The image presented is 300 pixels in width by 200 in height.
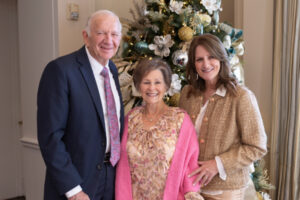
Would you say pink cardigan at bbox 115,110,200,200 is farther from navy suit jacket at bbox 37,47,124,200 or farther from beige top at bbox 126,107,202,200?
navy suit jacket at bbox 37,47,124,200

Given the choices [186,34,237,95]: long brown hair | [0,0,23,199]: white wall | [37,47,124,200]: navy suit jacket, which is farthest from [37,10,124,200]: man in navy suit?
[0,0,23,199]: white wall

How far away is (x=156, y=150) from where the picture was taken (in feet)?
5.11

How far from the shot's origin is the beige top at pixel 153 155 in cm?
156

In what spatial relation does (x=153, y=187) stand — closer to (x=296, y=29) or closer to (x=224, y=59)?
(x=224, y=59)

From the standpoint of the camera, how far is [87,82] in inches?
62.0

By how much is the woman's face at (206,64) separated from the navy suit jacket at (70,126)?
600 mm

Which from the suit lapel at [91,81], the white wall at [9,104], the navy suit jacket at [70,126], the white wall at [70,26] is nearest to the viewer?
the navy suit jacket at [70,126]

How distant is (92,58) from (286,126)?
78.2 inches

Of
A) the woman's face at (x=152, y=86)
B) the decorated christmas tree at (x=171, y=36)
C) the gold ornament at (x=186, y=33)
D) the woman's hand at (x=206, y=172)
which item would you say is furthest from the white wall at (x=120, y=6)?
the woman's hand at (x=206, y=172)

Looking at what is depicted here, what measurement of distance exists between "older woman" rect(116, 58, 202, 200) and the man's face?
0.20 m

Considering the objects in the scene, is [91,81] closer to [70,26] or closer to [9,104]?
[70,26]

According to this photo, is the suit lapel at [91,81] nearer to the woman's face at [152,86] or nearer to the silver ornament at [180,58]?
the woman's face at [152,86]

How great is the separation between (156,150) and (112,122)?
0.98 feet

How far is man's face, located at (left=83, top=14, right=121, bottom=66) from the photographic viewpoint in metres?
1.60
